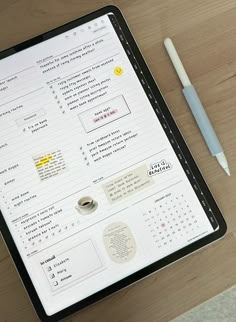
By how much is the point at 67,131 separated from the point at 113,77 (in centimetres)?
9

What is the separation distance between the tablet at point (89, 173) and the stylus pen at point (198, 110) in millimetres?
35

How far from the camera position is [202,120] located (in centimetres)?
50

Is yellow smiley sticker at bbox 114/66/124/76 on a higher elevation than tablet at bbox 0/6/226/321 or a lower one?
higher

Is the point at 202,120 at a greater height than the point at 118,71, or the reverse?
the point at 118,71

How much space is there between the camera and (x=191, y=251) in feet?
1.53

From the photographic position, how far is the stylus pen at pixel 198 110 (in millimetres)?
493

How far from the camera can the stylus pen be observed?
1.62 ft

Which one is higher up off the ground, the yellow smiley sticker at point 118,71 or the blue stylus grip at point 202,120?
the yellow smiley sticker at point 118,71

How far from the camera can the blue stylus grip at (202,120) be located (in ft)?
1.62

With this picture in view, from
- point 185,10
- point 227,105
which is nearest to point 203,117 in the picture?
point 227,105

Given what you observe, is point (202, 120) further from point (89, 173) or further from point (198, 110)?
point (89, 173)

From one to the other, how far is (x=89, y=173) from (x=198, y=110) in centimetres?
16

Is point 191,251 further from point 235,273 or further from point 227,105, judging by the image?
point 227,105

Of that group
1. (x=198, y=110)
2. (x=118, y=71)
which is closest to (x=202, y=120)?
(x=198, y=110)
